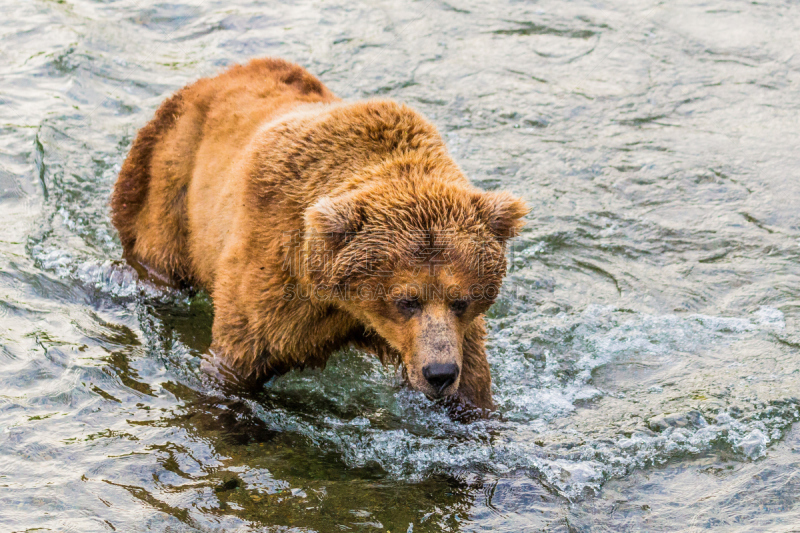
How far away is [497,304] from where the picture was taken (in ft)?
22.7

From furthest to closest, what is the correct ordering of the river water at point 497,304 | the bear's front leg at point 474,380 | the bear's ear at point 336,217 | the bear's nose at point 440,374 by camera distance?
the bear's front leg at point 474,380 → the river water at point 497,304 → the bear's ear at point 336,217 → the bear's nose at point 440,374

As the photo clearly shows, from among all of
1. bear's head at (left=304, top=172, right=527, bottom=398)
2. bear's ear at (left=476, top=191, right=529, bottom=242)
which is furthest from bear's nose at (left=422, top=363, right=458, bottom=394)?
bear's ear at (left=476, top=191, right=529, bottom=242)

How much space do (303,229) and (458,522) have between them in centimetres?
189

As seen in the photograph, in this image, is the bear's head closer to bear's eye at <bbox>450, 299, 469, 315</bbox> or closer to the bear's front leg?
bear's eye at <bbox>450, 299, 469, 315</bbox>

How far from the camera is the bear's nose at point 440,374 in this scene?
13.8ft

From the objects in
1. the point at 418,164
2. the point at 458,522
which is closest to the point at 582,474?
the point at 458,522

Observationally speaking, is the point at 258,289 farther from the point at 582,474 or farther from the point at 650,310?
the point at 650,310

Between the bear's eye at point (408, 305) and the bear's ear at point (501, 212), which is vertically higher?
the bear's ear at point (501, 212)

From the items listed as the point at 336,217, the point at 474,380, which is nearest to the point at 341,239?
the point at 336,217

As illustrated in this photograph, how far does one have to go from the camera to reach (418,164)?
4660 mm

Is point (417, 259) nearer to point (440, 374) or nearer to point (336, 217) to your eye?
point (336, 217)

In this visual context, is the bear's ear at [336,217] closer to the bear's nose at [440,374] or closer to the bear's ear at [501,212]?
the bear's ear at [501,212]

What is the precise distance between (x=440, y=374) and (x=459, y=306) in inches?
16.7

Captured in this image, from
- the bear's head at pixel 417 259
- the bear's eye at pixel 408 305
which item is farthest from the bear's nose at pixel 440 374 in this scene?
the bear's eye at pixel 408 305
